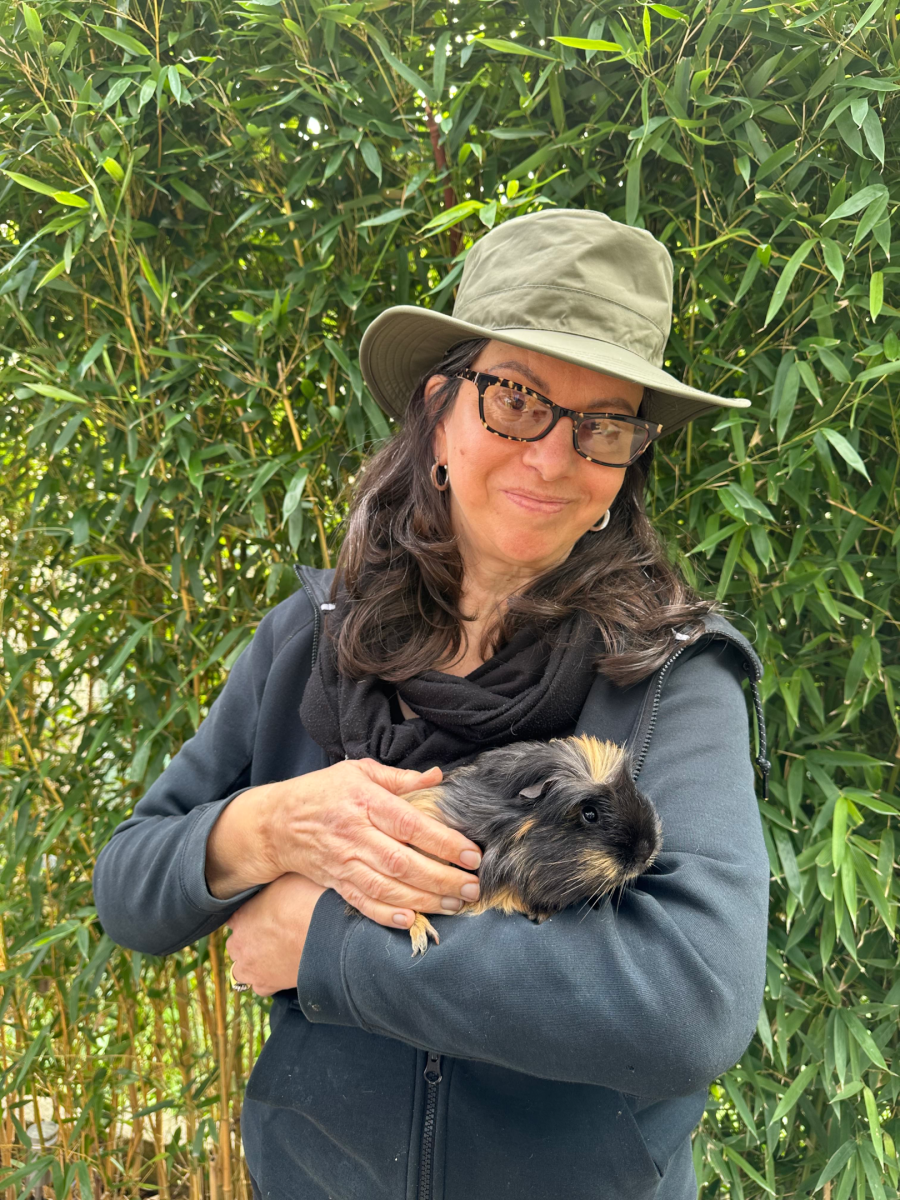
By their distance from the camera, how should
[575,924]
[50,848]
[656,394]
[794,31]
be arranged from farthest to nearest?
[50,848] → [794,31] → [656,394] → [575,924]

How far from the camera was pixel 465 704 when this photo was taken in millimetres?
1407

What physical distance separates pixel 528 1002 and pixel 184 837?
68 cm

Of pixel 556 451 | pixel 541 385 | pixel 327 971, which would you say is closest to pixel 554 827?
pixel 327 971

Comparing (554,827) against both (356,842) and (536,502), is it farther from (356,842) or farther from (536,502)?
(536,502)

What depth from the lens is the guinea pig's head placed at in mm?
1155

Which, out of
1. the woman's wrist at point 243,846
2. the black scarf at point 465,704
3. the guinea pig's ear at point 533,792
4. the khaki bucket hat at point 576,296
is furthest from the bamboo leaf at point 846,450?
the woman's wrist at point 243,846

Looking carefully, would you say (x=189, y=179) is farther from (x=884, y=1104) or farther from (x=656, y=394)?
(x=884, y=1104)

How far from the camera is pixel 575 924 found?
41.9 inches

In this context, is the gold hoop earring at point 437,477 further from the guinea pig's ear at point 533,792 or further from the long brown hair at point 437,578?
the guinea pig's ear at point 533,792

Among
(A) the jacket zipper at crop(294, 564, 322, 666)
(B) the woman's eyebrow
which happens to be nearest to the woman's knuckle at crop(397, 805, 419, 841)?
(A) the jacket zipper at crop(294, 564, 322, 666)

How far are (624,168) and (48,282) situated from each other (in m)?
1.38

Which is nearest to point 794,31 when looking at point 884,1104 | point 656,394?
point 656,394

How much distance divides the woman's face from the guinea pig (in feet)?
1.14

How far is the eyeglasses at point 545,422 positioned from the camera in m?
1.36
